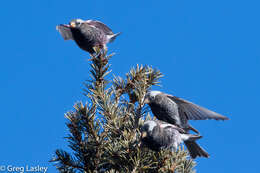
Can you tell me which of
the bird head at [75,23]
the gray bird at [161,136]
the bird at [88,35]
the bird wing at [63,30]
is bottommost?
the gray bird at [161,136]

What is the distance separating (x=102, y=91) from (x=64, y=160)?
64 centimetres

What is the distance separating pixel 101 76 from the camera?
294cm

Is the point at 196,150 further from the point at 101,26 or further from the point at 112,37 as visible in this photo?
the point at 101,26

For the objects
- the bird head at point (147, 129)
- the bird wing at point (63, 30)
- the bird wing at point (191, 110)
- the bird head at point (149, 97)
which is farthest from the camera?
the bird wing at point (63, 30)

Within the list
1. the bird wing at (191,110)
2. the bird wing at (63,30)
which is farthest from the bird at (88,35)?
the bird wing at (191,110)

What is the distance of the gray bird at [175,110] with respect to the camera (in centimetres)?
285

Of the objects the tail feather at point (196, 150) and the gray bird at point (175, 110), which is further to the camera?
the tail feather at point (196, 150)

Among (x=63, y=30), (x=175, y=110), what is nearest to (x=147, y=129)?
(x=175, y=110)

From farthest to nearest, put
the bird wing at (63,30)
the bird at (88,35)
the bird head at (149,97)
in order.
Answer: the bird wing at (63,30) < the bird at (88,35) < the bird head at (149,97)

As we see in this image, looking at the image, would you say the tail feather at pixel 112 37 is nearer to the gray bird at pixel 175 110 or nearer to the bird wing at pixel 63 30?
the bird wing at pixel 63 30

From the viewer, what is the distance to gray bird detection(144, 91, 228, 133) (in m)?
2.85

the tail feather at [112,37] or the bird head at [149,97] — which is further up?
the tail feather at [112,37]

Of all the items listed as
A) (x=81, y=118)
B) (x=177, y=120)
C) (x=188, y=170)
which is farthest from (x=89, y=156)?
(x=177, y=120)

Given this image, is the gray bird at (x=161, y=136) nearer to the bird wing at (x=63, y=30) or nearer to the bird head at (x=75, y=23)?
the bird head at (x=75, y=23)
